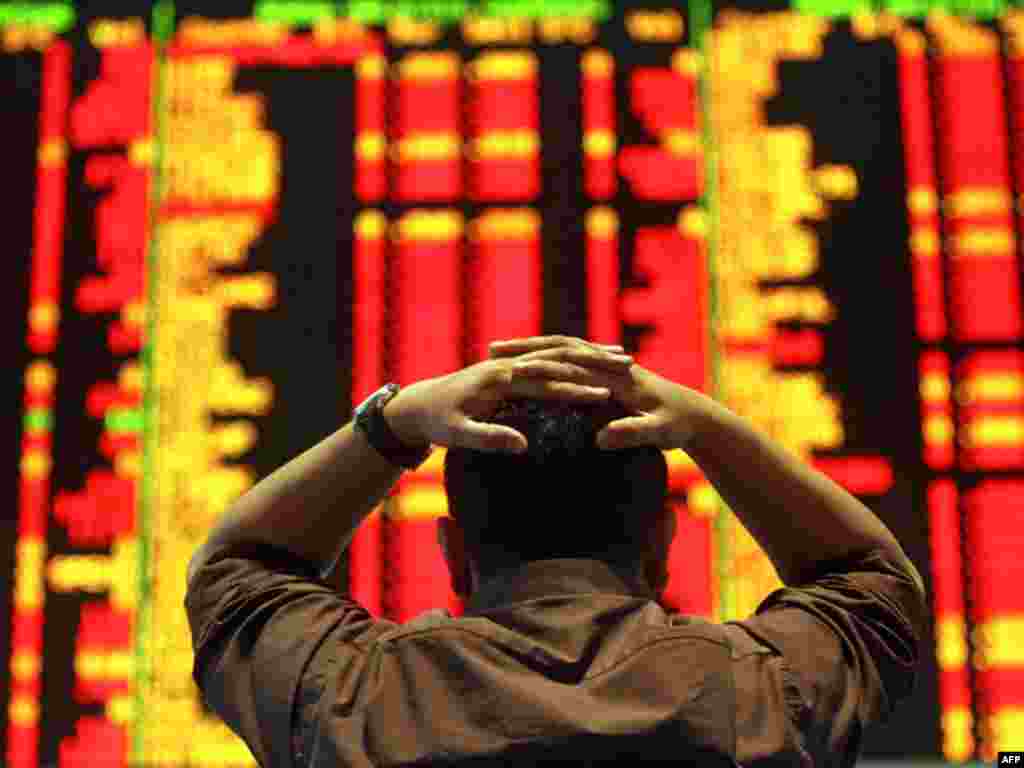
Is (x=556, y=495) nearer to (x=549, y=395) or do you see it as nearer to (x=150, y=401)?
(x=549, y=395)

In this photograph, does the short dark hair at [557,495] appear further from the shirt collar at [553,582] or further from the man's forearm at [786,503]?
the man's forearm at [786,503]

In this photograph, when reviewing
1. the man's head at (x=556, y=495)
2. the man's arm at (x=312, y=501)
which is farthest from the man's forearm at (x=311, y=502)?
the man's head at (x=556, y=495)

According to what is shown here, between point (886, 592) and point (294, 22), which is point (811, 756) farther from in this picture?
point (294, 22)

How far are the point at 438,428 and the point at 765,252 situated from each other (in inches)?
65.1

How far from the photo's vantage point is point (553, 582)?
94 centimetres

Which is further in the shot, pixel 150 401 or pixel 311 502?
pixel 150 401

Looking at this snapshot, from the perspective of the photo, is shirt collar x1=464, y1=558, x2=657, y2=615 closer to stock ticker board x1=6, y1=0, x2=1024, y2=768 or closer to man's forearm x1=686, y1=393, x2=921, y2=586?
man's forearm x1=686, y1=393, x2=921, y2=586

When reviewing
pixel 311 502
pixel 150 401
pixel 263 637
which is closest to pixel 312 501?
pixel 311 502

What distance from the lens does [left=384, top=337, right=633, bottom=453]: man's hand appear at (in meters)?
0.96

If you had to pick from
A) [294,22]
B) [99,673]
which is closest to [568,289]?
[294,22]

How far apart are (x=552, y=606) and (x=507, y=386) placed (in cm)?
15

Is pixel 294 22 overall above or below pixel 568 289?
above

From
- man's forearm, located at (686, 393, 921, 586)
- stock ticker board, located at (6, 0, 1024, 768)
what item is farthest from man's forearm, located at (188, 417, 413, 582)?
stock ticker board, located at (6, 0, 1024, 768)

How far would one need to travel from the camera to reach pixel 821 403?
2471 mm
